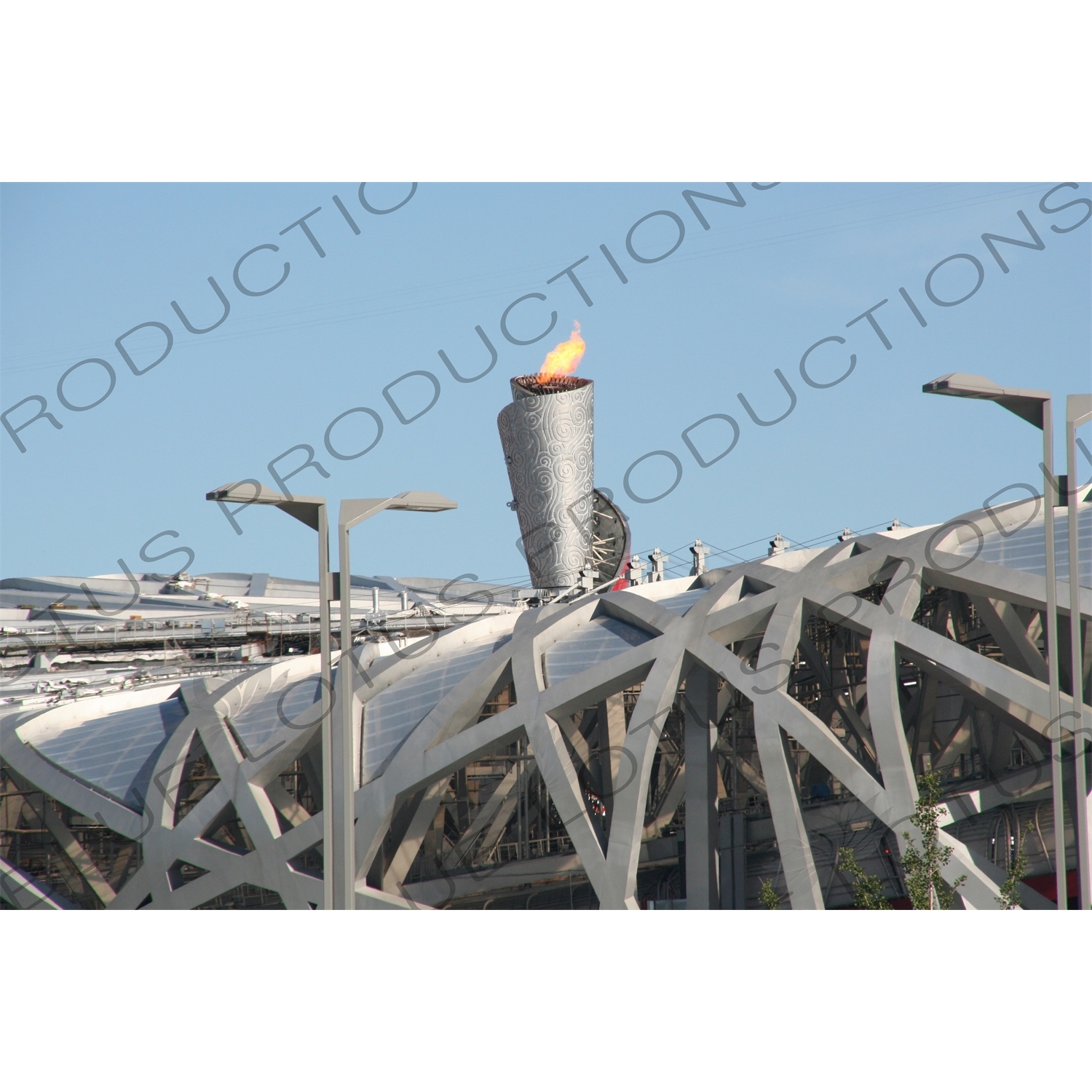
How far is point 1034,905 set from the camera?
28.0 metres

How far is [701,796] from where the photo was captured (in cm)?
2986

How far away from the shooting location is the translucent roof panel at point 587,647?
30.1m

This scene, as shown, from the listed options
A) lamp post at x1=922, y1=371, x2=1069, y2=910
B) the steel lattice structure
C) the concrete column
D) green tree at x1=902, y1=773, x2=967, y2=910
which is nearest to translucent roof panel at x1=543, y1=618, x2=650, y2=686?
the steel lattice structure

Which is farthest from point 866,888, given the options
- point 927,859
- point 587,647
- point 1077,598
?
point 587,647

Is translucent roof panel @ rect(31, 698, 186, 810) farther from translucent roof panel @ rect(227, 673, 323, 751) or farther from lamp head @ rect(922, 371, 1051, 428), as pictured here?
lamp head @ rect(922, 371, 1051, 428)

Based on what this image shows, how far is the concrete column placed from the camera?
29750 millimetres

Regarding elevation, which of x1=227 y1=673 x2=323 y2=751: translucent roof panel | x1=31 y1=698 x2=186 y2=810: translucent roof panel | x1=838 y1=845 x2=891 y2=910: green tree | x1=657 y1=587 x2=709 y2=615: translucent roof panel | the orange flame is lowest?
x1=838 y1=845 x2=891 y2=910: green tree

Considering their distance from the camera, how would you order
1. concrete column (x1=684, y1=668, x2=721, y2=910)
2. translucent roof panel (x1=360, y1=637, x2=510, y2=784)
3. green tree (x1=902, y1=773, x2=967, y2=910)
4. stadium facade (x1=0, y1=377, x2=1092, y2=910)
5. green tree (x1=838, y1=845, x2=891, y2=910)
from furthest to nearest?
translucent roof panel (x1=360, y1=637, x2=510, y2=784) → concrete column (x1=684, y1=668, x2=721, y2=910) → stadium facade (x1=0, y1=377, x2=1092, y2=910) → green tree (x1=838, y1=845, x2=891, y2=910) → green tree (x1=902, y1=773, x2=967, y2=910)

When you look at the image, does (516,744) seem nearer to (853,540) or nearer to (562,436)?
(853,540)

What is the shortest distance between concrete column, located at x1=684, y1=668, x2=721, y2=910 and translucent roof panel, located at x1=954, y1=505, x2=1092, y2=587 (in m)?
6.44

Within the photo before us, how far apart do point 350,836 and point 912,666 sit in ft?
88.1

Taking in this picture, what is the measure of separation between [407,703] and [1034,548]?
14.5m

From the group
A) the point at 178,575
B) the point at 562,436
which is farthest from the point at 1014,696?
the point at 178,575

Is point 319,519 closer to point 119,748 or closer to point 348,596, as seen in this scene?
point 348,596
